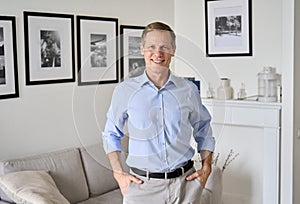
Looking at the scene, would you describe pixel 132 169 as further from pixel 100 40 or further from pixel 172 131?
pixel 100 40

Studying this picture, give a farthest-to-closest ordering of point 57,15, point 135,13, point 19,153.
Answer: point 135,13 → point 57,15 → point 19,153

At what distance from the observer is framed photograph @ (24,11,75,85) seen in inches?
135

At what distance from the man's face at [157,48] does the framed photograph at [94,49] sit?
1743 mm

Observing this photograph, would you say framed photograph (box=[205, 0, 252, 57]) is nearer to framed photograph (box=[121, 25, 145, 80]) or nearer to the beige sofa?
the beige sofa

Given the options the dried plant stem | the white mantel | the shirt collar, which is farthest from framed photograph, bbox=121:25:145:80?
the dried plant stem

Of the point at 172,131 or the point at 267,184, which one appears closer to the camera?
the point at 172,131

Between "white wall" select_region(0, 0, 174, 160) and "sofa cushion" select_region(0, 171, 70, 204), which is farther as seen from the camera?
"white wall" select_region(0, 0, 174, 160)

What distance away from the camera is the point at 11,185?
2705mm

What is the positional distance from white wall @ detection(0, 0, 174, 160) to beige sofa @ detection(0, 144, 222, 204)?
0.19 meters

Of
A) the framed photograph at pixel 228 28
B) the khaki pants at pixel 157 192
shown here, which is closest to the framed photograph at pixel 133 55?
the khaki pants at pixel 157 192

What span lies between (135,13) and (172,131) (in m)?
2.69

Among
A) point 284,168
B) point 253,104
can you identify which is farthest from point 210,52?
point 284,168

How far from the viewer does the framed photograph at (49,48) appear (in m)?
3.42

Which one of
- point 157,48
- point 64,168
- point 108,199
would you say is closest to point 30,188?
point 64,168
